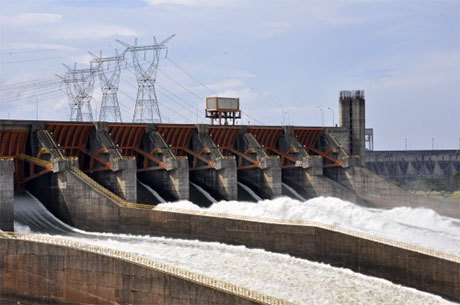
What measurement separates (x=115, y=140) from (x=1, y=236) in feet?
78.6

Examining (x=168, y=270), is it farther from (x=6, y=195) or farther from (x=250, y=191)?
(x=250, y=191)

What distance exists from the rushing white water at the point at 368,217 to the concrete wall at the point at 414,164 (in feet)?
209

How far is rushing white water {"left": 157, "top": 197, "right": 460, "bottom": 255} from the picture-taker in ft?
166

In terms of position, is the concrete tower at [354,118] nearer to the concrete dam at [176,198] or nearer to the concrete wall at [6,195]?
the concrete dam at [176,198]

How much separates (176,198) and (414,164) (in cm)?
8551

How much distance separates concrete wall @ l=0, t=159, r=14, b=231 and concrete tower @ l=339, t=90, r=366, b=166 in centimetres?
4186

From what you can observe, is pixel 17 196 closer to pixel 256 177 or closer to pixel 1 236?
pixel 1 236

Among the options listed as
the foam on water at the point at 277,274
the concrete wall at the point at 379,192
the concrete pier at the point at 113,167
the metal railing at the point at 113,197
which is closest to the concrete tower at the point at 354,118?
the concrete wall at the point at 379,192

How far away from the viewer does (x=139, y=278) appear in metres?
35.8

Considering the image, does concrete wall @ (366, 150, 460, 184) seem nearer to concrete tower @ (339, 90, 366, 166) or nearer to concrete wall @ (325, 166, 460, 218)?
concrete tower @ (339, 90, 366, 166)

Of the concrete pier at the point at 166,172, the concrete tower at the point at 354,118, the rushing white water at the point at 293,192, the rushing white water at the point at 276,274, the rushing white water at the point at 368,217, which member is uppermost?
the concrete tower at the point at 354,118

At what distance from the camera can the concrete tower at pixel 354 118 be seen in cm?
7844

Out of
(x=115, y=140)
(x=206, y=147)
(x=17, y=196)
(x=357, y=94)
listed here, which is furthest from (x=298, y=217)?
(x=357, y=94)

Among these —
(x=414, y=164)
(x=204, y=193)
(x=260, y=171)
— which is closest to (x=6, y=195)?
(x=204, y=193)
